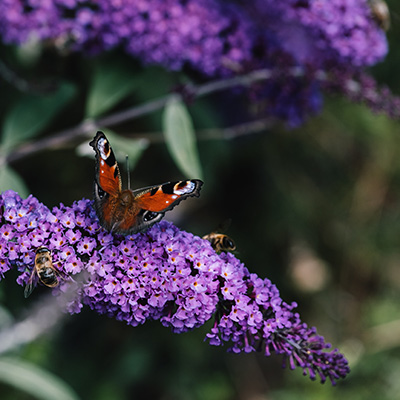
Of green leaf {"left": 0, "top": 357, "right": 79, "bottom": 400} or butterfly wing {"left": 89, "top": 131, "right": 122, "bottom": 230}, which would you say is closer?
butterfly wing {"left": 89, "top": 131, "right": 122, "bottom": 230}

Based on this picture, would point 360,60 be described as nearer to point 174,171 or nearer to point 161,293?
point 174,171

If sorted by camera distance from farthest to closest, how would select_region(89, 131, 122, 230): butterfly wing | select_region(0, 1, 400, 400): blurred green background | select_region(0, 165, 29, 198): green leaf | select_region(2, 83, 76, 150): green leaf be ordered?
select_region(0, 1, 400, 400): blurred green background
select_region(2, 83, 76, 150): green leaf
select_region(0, 165, 29, 198): green leaf
select_region(89, 131, 122, 230): butterfly wing

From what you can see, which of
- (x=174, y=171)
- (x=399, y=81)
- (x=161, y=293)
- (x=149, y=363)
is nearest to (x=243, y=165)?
(x=174, y=171)

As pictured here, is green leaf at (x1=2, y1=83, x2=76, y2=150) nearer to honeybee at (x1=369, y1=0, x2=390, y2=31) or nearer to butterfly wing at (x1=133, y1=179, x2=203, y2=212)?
butterfly wing at (x1=133, y1=179, x2=203, y2=212)

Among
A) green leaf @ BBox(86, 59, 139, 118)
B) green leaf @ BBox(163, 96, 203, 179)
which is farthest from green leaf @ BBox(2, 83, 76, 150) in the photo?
green leaf @ BBox(163, 96, 203, 179)

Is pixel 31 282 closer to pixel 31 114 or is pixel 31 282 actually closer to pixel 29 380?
pixel 29 380

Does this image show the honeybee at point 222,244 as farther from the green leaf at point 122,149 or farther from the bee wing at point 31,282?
the green leaf at point 122,149
